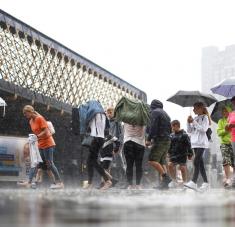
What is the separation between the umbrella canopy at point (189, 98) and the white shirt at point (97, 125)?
3.14m

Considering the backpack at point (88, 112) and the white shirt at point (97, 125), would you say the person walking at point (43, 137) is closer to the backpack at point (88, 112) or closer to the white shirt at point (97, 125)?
the backpack at point (88, 112)

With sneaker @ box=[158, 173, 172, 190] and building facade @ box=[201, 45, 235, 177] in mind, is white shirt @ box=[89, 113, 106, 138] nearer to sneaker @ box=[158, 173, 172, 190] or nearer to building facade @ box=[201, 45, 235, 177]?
sneaker @ box=[158, 173, 172, 190]

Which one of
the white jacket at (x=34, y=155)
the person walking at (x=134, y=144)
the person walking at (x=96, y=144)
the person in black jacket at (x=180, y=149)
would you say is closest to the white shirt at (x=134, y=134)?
the person walking at (x=134, y=144)

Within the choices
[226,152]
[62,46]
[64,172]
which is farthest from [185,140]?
[62,46]

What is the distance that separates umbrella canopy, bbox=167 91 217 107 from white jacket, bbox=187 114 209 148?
8.03 feet

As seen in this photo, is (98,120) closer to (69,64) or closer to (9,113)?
(9,113)

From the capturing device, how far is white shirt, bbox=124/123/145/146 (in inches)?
411

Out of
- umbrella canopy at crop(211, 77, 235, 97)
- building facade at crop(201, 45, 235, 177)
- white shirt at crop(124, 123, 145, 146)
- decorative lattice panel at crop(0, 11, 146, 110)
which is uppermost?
building facade at crop(201, 45, 235, 177)

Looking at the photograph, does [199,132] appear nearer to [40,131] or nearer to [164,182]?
[164,182]

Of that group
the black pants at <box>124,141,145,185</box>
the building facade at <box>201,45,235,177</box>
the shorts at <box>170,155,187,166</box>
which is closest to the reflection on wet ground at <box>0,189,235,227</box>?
the black pants at <box>124,141,145,185</box>

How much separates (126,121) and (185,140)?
10.8ft

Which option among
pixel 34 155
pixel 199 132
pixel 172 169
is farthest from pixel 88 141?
pixel 172 169

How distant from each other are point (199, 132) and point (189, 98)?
3557 mm

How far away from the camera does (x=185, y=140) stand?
13.4 m
